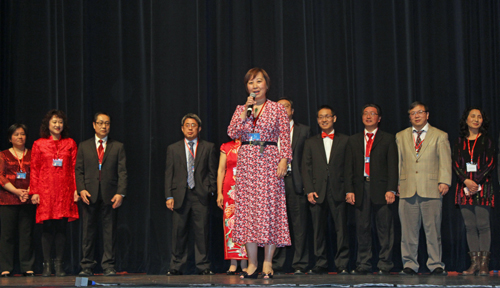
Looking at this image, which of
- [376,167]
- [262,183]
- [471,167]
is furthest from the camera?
[376,167]

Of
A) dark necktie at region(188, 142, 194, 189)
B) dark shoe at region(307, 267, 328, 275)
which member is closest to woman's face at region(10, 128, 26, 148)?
dark necktie at region(188, 142, 194, 189)

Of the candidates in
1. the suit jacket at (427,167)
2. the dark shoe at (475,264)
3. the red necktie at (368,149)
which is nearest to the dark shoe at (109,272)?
the red necktie at (368,149)

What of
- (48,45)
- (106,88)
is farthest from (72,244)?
(48,45)

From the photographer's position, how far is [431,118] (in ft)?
17.9

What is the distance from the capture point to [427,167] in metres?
4.38

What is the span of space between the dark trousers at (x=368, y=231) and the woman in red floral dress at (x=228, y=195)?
3.68 feet

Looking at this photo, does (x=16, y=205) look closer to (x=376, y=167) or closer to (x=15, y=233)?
(x=15, y=233)

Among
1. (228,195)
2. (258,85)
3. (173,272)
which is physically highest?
(258,85)

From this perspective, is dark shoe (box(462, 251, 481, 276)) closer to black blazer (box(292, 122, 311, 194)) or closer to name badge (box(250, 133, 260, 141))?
black blazer (box(292, 122, 311, 194))

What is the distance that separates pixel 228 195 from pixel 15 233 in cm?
217

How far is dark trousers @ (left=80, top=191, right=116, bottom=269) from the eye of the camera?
4.76 metres

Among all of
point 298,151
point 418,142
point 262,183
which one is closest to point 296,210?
point 298,151

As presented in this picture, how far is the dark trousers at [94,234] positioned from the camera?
4.76 metres

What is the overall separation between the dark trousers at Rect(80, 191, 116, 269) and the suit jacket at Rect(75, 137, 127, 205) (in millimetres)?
89
